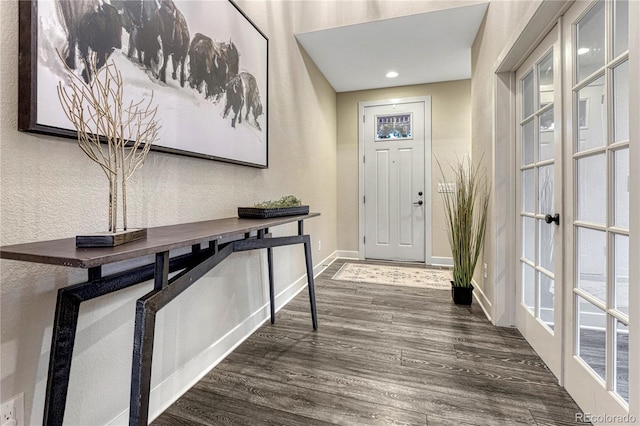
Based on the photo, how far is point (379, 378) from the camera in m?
1.63

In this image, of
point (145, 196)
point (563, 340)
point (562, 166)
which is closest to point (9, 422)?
point (145, 196)

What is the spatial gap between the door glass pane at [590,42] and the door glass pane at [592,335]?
1.06 metres

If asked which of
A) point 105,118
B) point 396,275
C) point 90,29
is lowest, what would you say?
point 396,275

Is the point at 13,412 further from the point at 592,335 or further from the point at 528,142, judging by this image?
the point at 528,142

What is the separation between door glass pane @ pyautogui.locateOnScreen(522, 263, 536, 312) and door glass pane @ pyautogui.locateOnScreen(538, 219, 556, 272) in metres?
0.16

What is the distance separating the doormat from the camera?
10.9 ft

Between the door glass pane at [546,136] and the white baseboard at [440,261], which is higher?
the door glass pane at [546,136]

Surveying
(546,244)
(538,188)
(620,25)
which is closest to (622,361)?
(546,244)

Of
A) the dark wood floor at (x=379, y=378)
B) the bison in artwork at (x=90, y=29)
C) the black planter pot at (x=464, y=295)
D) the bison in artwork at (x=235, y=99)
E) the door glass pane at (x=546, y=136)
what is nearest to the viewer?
the bison in artwork at (x=90, y=29)

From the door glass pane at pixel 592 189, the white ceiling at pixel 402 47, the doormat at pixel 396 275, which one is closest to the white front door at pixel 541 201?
the door glass pane at pixel 592 189

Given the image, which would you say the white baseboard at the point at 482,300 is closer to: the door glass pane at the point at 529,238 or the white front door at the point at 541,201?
the white front door at the point at 541,201

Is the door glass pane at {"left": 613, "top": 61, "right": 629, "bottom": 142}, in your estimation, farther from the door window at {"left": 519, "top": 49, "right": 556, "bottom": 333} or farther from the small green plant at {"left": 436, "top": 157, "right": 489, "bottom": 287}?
the small green plant at {"left": 436, "top": 157, "right": 489, "bottom": 287}

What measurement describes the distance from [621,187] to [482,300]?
1689mm

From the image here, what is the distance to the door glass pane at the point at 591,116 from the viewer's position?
127 cm
